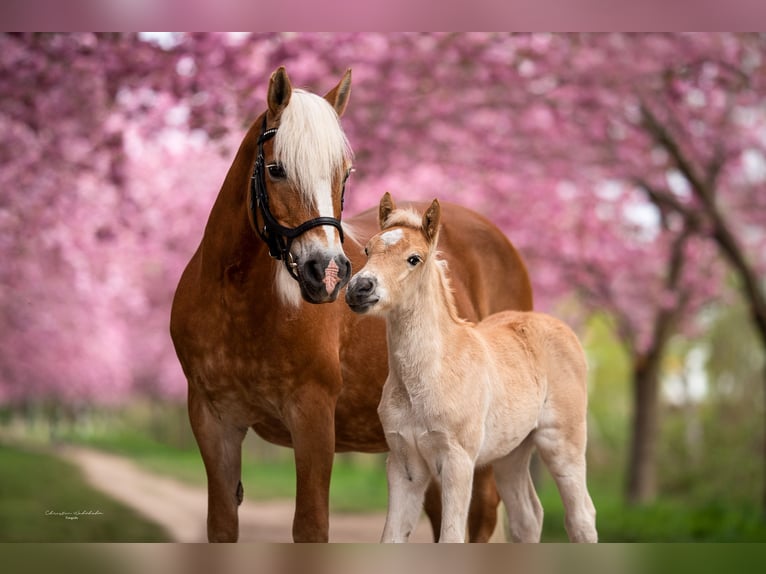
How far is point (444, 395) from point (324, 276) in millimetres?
539

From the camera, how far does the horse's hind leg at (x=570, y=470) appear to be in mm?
3328

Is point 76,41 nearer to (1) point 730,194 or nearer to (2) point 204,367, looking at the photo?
(2) point 204,367

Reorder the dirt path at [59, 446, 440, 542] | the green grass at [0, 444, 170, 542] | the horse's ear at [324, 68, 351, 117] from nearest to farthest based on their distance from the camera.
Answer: the horse's ear at [324, 68, 351, 117]
the green grass at [0, 444, 170, 542]
the dirt path at [59, 446, 440, 542]

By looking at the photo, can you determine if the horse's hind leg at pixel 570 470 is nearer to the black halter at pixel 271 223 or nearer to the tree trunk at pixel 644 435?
the black halter at pixel 271 223

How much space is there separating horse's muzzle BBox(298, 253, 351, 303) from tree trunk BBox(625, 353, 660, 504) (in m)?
7.06

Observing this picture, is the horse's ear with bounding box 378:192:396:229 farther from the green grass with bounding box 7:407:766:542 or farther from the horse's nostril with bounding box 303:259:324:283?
the green grass with bounding box 7:407:766:542

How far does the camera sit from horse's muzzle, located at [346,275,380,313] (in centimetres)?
271

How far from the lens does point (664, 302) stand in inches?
372

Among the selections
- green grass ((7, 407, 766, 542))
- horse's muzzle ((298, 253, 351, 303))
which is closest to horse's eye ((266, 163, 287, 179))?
horse's muzzle ((298, 253, 351, 303))

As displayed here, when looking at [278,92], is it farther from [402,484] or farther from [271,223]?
[402,484]

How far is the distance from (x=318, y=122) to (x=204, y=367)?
1030 millimetres

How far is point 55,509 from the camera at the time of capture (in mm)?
8719

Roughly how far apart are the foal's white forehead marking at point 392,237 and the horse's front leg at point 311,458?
2.39 feet

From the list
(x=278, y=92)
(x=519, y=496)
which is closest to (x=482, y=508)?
(x=519, y=496)
